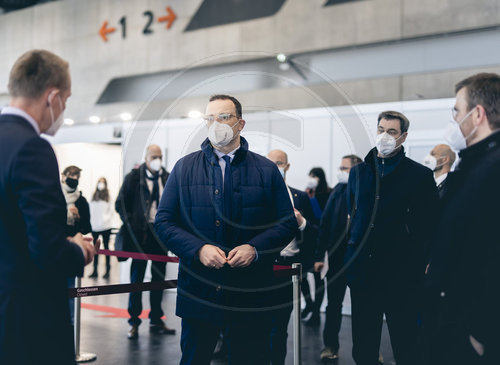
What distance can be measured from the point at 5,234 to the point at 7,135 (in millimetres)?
286

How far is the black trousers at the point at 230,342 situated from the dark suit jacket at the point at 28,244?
841 mm

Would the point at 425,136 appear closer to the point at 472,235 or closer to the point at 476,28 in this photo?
the point at 476,28

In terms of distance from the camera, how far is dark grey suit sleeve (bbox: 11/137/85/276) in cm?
151

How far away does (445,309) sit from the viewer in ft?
5.73

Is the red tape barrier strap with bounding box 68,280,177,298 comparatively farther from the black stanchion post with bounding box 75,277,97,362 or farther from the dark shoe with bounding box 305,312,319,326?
the dark shoe with bounding box 305,312,319,326

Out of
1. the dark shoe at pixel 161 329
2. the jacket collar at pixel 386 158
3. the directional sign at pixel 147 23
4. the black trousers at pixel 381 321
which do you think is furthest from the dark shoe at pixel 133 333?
the directional sign at pixel 147 23

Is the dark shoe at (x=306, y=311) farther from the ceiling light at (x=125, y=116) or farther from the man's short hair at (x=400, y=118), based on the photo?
the ceiling light at (x=125, y=116)

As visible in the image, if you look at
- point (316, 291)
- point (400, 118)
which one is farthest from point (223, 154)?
point (316, 291)

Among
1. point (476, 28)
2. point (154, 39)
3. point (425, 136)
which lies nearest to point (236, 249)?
point (425, 136)

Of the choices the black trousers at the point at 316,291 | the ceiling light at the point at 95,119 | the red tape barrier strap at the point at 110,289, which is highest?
the ceiling light at the point at 95,119

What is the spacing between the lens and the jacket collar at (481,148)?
5.87 feet

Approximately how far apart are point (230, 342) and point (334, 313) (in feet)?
6.84

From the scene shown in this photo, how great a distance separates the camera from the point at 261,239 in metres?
2.40

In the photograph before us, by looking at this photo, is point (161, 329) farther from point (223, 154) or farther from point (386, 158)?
point (223, 154)
